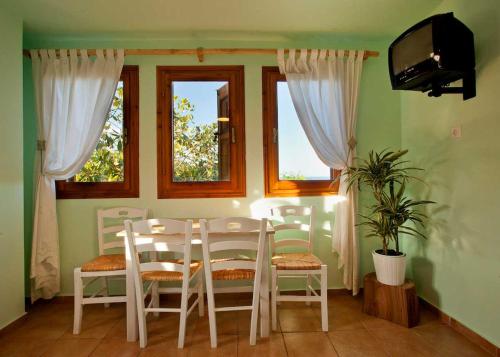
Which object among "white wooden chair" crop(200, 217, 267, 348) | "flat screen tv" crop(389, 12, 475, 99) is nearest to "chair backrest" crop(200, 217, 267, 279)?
"white wooden chair" crop(200, 217, 267, 348)

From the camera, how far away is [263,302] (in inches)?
84.1

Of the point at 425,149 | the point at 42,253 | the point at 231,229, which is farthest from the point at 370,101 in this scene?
the point at 42,253

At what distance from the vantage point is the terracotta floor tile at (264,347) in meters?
1.97

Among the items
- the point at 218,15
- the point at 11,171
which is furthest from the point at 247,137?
the point at 11,171

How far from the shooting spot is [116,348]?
2057 mm

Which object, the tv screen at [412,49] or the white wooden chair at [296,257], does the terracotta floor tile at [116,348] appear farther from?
the tv screen at [412,49]

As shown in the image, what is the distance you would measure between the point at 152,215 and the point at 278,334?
1574 mm

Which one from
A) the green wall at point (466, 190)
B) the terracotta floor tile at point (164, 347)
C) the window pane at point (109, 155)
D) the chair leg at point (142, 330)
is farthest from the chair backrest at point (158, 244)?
the green wall at point (466, 190)

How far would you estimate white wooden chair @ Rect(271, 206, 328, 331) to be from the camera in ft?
7.34

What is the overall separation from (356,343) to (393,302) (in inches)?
19.9

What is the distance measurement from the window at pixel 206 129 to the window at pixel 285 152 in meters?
0.25

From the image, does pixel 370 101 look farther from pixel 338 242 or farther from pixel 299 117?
pixel 338 242

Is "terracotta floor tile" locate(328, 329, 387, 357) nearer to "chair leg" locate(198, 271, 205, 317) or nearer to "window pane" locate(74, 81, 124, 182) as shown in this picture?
"chair leg" locate(198, 271, 205, 317)

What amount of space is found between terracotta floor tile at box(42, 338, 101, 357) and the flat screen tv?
2985mm
